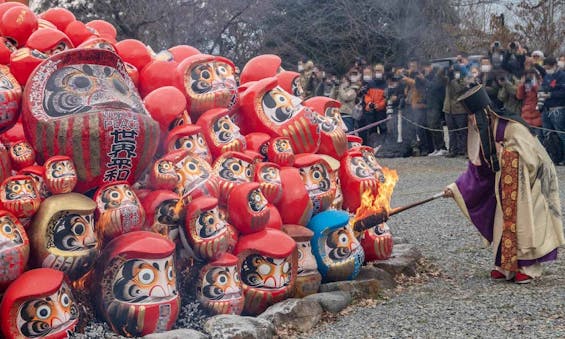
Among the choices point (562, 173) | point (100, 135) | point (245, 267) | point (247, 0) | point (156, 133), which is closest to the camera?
point (100, 135)

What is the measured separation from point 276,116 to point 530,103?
898cm

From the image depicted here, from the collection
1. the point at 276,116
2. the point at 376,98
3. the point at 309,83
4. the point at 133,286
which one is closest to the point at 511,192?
the point at 276,116

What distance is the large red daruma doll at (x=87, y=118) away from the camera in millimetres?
4656

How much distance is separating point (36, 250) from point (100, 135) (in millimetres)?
747

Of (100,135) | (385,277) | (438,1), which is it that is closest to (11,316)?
(100,135)

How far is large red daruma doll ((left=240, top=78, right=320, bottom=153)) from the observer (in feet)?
20.4

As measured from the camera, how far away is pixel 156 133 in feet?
16.6

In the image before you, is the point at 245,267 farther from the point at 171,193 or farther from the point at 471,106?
the point at 471,106

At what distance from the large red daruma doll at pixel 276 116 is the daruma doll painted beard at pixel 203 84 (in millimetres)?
204

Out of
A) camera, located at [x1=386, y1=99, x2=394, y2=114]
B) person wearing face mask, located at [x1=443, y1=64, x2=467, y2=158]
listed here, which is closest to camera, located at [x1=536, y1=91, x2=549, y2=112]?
person wearing face mask, located at [x1=443, y1=64, x2=467, y2=158]

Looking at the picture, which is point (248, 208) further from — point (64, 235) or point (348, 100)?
point (348, 100)

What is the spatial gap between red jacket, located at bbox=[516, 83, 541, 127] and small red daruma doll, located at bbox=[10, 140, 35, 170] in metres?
10.9

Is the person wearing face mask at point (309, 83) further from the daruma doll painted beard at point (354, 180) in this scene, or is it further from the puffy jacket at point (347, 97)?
the daruma doll painted beard at point (354, 180)

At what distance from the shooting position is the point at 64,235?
14.9 ft
